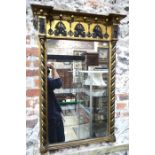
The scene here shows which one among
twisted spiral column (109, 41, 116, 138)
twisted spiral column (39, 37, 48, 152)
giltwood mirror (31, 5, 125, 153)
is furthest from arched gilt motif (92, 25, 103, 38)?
twisted spiral column (39, 37, 48, 152)

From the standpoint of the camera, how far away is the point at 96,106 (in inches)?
51.2

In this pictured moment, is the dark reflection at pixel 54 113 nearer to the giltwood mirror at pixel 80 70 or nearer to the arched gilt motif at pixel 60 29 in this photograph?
the giltwood mirror at pixel 80 70

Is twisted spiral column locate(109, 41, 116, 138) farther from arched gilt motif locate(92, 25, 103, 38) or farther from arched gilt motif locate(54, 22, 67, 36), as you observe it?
arched gilt motif locate(54, 22, 67, 36)

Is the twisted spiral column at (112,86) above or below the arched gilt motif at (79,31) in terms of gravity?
below

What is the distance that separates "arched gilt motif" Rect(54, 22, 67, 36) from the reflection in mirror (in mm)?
49

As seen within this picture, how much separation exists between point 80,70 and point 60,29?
0.95ft

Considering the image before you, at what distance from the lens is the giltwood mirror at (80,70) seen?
1160 mm

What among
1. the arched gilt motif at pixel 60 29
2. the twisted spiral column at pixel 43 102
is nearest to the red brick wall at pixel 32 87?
the twisted spiral column at pixel 43 102

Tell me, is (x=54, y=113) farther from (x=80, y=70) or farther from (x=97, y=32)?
(x=97, y=32)

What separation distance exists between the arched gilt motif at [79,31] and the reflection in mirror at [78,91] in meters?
0.05
